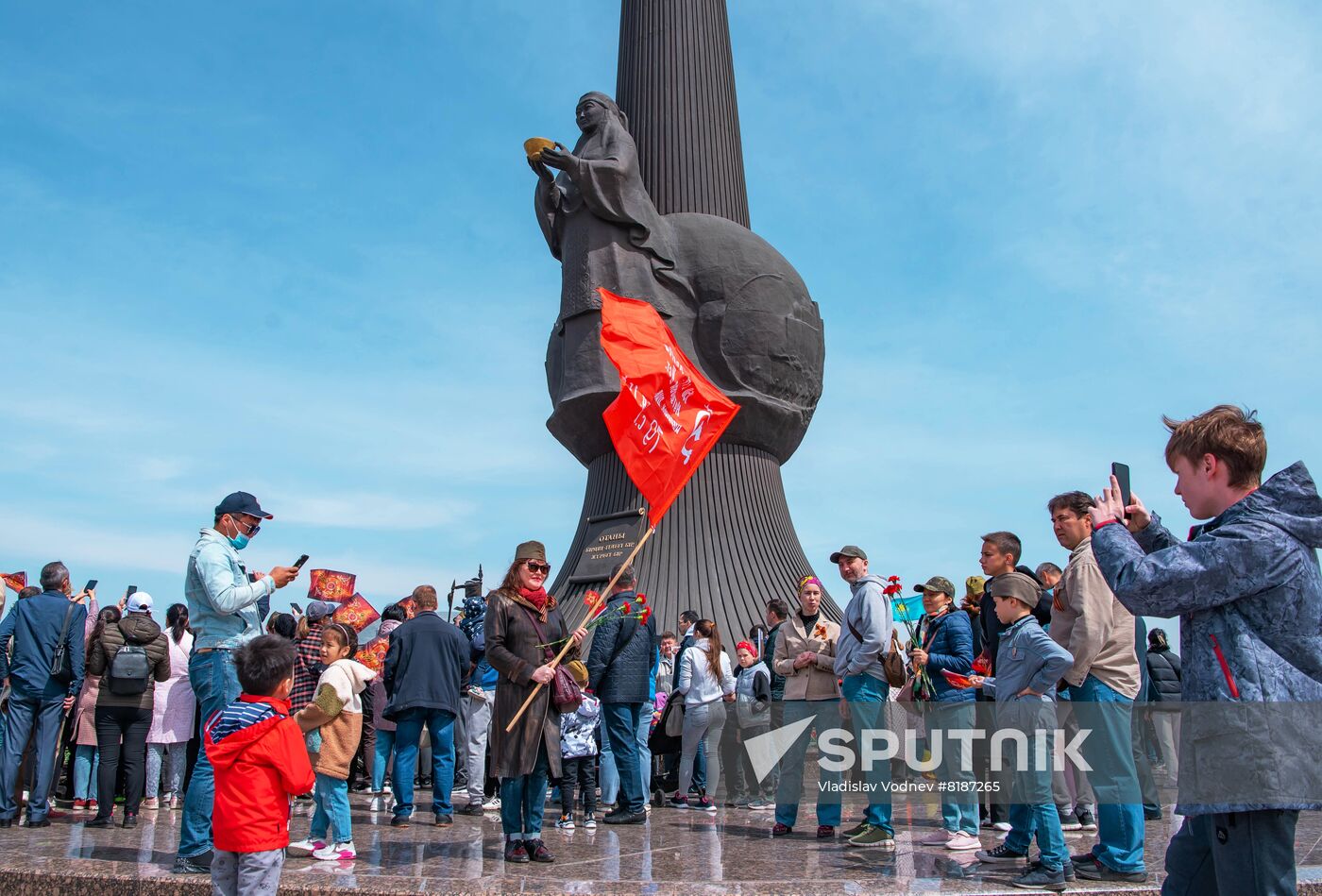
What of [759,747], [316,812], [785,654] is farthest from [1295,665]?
[759,747]

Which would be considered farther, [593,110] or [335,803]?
[593,110]

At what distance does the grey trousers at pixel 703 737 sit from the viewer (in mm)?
8219

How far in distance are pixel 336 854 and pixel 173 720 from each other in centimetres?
286

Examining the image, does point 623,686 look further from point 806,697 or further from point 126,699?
point 126,699

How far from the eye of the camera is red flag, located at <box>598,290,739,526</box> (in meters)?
6.43

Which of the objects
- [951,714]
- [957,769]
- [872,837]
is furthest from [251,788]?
[951,714]

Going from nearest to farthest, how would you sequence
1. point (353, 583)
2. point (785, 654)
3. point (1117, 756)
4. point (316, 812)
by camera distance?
1. point (1117, 756)
2. point (316, 812)
3. point (785, 654)
4. point (353, 583)

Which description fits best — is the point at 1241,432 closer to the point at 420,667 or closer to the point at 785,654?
the point at 785,654

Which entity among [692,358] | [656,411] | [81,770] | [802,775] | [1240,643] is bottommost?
[81,770]

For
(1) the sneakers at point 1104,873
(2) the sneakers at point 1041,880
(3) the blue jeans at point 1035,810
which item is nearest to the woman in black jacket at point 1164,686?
(3) the blue jeans at point 1035,810

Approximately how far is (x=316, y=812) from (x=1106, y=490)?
4503mm

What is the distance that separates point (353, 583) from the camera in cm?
1114

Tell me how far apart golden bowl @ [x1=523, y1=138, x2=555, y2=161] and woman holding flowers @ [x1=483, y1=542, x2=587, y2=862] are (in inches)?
365

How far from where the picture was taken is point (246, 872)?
3.77 m
